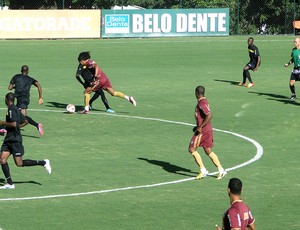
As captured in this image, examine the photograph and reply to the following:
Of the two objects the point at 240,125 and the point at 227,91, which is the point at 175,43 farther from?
the point at 240,125

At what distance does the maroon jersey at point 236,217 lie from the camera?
1145cm

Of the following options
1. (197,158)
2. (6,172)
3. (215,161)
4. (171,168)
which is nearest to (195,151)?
(197,158)

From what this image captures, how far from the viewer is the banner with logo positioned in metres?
62.2

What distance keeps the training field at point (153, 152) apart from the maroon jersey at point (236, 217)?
4.27 metres

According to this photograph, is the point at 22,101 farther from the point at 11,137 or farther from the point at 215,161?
the point at 215,161

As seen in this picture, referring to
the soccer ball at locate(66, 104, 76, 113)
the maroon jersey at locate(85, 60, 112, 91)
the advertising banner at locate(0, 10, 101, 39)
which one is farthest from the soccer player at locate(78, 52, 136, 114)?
the advertising banner at locate(0, 10, 101, 39)

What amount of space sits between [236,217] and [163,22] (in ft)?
171

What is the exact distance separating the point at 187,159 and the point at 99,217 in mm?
6006

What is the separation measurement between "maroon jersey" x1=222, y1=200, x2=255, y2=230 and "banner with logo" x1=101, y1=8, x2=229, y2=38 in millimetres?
50810

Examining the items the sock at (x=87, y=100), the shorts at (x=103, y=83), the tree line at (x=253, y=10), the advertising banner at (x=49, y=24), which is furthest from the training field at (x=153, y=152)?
the tree line at (x=253, y=10)

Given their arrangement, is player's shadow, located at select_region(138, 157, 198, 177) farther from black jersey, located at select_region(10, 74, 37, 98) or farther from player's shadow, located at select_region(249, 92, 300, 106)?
player's shadow, located at select_region(249, 92, 300, 106)

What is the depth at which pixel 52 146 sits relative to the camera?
78.1 ft

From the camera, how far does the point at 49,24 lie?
2372 inches

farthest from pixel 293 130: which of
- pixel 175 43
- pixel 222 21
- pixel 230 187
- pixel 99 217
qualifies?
pixel 222 21
